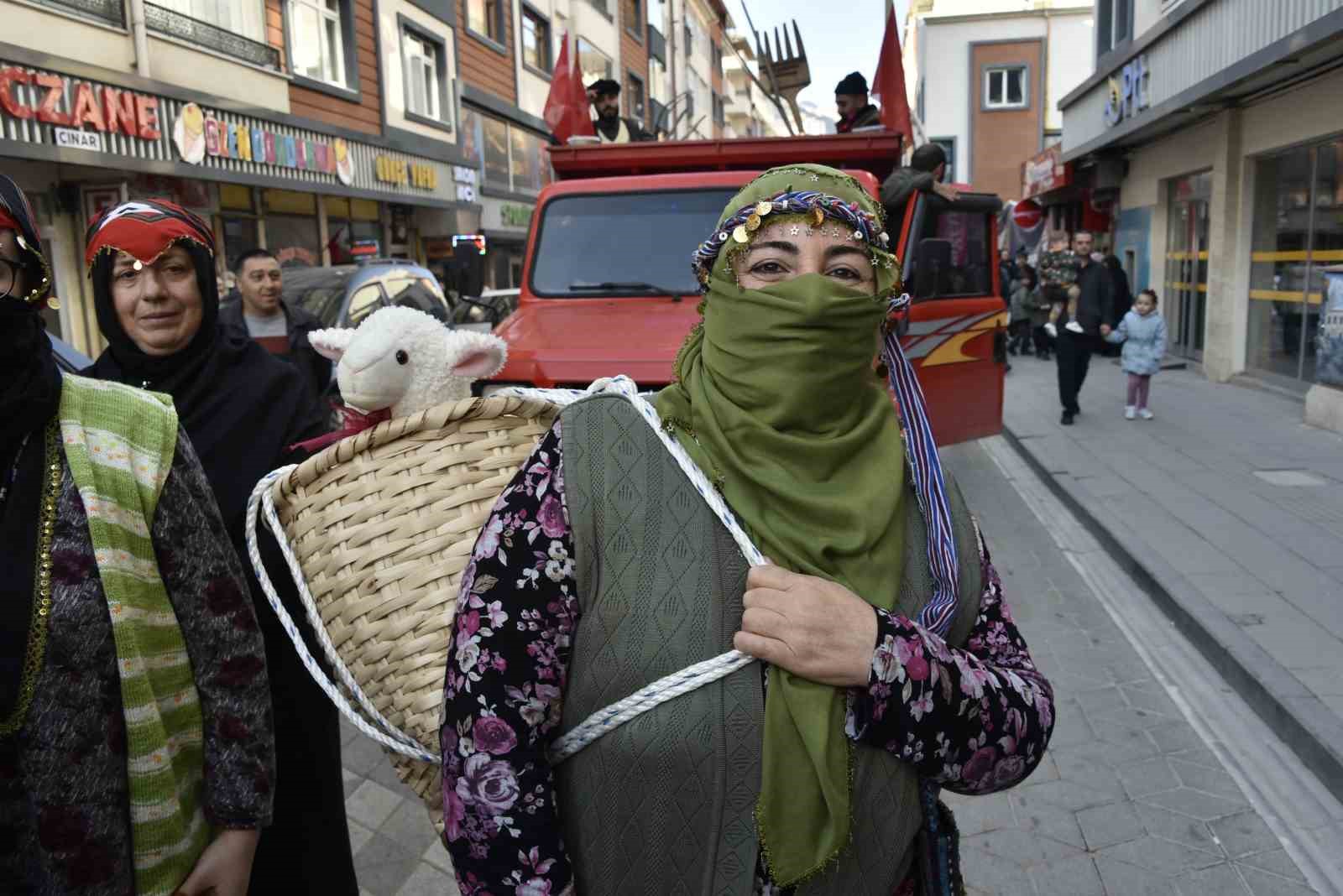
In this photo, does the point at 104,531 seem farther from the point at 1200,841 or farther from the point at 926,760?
the point at 1200,841

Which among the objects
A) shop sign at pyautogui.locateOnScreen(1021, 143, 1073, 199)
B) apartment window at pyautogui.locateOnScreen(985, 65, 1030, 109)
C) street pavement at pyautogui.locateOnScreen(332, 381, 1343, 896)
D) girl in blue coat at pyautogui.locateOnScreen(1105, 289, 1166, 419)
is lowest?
street pavement at pyautogui.locateOnScreen(332, 381, 1343, 896)

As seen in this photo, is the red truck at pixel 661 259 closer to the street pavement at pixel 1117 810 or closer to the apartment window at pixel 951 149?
the street pavement at pixel 1117 810

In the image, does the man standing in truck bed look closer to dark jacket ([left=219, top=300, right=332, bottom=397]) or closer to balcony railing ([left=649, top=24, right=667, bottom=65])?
dark jacket ([left=219, top=300, right=332, bottom=397])

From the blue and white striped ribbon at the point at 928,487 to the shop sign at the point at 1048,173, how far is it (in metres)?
20.0

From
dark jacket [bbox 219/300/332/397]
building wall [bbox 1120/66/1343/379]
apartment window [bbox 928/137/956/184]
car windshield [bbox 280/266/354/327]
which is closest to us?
dark jacket [bbox 219/300/332/397]

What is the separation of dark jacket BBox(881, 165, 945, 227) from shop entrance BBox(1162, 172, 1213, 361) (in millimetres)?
9753

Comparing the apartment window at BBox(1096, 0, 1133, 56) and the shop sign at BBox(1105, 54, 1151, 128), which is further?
the apartment window at BBox(1096, 0, 1133, 56)

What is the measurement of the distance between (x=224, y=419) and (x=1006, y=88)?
35608 mm

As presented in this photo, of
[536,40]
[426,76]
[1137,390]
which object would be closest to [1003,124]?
[536,40]

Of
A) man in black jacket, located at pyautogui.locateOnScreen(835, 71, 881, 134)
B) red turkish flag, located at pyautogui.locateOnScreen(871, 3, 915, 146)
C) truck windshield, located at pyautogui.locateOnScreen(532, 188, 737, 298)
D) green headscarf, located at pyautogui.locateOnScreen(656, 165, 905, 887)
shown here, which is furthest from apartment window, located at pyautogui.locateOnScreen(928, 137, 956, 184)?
green headscarf, located at pyautogui.locateOnScreen(656, 165, 905, 887)

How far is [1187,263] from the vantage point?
52.1ft

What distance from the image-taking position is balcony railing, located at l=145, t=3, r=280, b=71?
12.6 meters

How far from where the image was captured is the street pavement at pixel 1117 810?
3186mm

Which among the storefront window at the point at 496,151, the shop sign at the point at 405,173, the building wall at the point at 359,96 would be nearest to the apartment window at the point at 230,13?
the building wall at the point at 359,96
